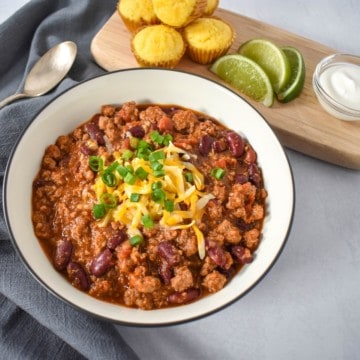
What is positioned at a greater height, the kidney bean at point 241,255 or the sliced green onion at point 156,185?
the sliced green onion at point 156,185

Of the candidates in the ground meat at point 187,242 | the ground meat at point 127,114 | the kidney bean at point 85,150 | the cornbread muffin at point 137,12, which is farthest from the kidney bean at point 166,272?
the cornbread muffin at point 137,12

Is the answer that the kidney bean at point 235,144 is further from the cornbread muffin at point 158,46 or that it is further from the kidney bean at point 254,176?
the cornbread muffin at point 158,46

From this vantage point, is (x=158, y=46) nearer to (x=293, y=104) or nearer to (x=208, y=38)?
(x=208, y=38)

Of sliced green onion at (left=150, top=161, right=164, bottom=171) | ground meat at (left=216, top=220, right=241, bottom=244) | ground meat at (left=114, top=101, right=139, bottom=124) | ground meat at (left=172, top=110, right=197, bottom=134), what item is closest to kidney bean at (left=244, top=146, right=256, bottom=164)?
ground meat at (left=172, top=110, right=197, bottom=134)

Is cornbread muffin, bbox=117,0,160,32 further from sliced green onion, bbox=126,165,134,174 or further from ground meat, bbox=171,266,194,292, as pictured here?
ground meat, bbox=171,266,194,292

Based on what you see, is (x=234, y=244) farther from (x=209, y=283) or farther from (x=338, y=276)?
(x=338, y=276)

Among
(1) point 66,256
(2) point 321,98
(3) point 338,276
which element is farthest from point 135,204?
(2) point 321,98
